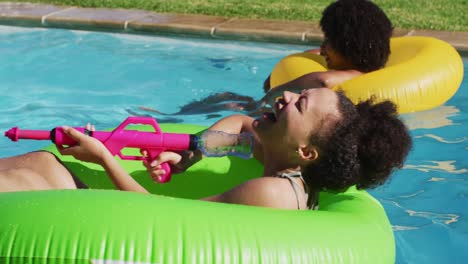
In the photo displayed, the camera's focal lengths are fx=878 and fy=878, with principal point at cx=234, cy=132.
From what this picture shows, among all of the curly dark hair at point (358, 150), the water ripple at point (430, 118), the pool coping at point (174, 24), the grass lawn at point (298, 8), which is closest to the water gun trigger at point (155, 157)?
the curly dark hair at point (358, 150)

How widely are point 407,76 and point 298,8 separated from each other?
300 cm

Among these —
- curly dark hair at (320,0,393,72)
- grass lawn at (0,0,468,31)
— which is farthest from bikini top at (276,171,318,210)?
grass lawn at (0,0,468,31)

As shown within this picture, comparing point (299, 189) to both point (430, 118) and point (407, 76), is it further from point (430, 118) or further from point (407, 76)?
point (430, 118)

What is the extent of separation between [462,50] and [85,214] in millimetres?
4840

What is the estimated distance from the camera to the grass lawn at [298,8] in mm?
7611

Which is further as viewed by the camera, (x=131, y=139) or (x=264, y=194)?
(x=131, y=139)

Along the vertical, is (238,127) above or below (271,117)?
below

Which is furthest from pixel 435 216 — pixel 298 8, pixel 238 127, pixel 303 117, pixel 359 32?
pixel 298 8

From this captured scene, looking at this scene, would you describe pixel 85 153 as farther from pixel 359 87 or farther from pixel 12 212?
pixel 359 87

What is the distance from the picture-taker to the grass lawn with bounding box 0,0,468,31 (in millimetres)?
7611

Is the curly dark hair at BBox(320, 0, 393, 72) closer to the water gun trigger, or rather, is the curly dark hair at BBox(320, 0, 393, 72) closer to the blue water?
the blue water

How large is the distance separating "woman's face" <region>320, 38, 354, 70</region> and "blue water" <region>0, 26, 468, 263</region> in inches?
21.3

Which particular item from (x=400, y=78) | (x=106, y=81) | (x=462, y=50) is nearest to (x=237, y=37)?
(x=106, y=81)

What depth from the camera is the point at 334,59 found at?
5277 mm
